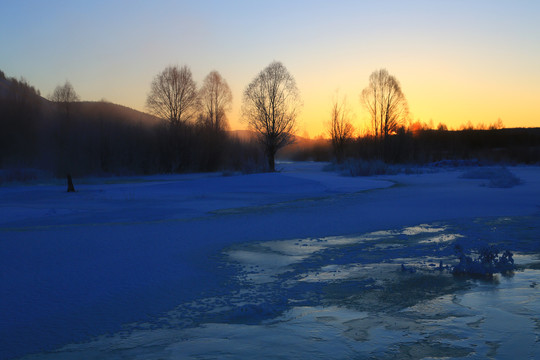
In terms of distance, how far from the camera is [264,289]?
397 cm

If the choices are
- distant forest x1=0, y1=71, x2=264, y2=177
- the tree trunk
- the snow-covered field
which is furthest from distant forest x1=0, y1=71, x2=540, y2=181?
the snow-covered field

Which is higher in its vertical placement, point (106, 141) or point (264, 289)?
point (106, 141)

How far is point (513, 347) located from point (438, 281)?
1521mm

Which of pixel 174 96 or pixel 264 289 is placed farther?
pixel 174 96

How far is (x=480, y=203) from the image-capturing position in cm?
1088

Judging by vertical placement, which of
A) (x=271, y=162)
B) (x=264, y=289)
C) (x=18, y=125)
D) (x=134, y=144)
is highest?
(x=18, y=125)

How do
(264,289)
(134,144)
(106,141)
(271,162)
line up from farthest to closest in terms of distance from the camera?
(134,144), (106,141), (271,162), (264,289)

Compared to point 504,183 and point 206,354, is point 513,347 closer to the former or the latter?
point 206,354

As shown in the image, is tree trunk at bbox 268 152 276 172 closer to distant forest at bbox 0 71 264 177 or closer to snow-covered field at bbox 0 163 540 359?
distant forest at bbox 0 71 264 177

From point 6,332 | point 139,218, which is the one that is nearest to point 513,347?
point 6,332

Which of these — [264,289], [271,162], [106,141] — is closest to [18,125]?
[106,141]

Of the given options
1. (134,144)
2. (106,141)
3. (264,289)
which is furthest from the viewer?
(134,144)

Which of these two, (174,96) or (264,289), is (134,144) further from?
(264,289)

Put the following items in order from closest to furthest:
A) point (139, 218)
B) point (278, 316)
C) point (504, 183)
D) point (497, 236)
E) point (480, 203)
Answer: point (278, 316) → point (497, 236) → point (139, 218) → point (480, 203) → point (504, 183)
